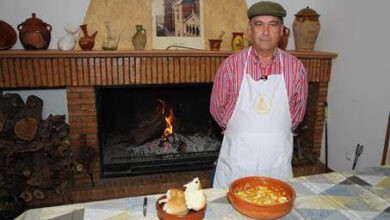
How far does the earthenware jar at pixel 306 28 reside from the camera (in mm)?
2881

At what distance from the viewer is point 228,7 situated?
9.79 feet

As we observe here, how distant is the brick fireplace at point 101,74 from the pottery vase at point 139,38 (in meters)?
0.14

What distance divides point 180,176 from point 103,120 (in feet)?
2.70

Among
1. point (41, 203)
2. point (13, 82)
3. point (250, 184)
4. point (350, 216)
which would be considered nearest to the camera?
point (350, 216)

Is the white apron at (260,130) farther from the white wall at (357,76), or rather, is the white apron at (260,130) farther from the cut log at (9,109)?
the cut log at (9,109)

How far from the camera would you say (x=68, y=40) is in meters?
2.51

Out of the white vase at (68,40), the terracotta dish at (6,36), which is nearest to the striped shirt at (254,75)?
the white vase at (68,40)

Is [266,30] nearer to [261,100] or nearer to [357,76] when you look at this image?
[261,100]

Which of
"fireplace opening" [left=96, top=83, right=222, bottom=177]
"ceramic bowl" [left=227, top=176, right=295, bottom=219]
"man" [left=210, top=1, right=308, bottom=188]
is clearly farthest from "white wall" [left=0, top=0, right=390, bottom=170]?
"ceramic bowl" [left=227, top=176, right=295, bottom=219]

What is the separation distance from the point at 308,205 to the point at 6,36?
7.64ft

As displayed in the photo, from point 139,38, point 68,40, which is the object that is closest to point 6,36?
point 68,40

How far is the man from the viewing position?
156 cm

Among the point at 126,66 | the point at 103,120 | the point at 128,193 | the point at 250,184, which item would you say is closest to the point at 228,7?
the point at 126,66

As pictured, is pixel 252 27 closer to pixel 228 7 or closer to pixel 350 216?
pixel 350 216
